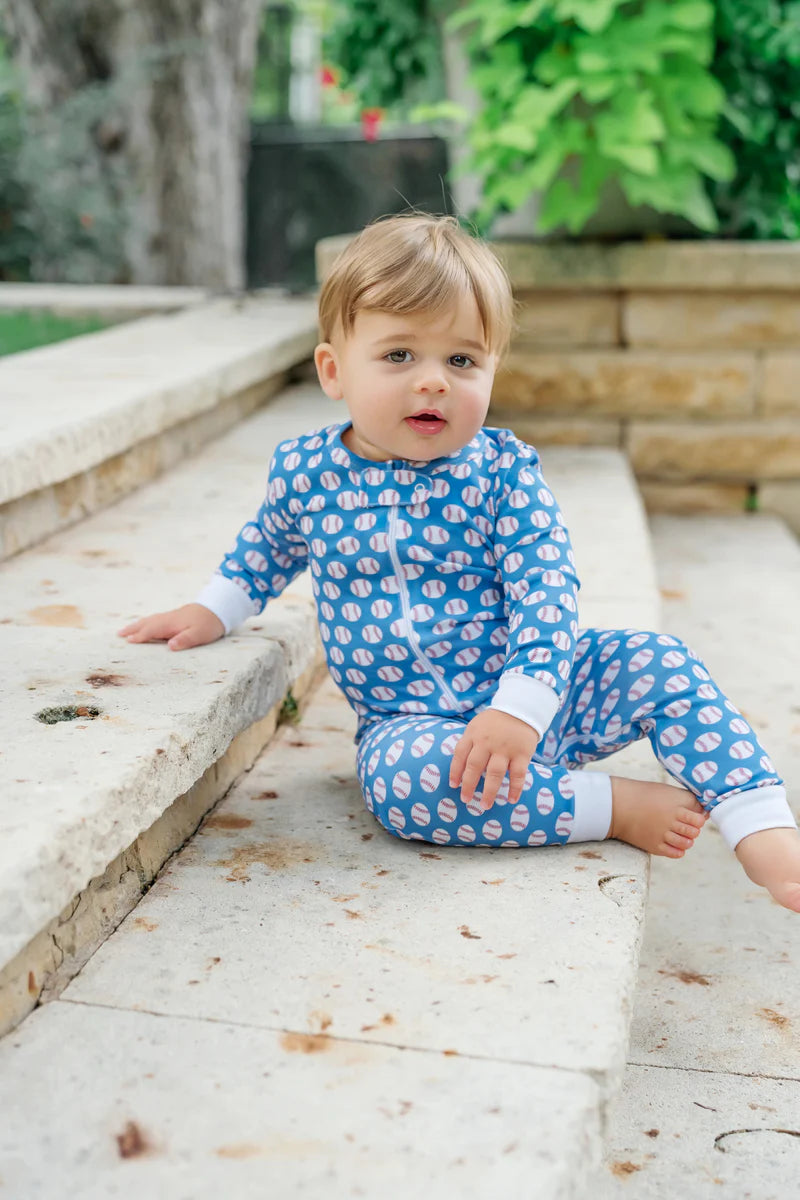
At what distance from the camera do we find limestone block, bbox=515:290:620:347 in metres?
3.71

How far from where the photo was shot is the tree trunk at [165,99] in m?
5.61

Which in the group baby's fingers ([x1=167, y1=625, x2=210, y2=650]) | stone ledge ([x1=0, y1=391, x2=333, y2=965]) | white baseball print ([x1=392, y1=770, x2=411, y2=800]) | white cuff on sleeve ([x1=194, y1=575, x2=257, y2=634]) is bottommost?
white baseball print ([x1=392, y1=770, x2=411, y2=800])

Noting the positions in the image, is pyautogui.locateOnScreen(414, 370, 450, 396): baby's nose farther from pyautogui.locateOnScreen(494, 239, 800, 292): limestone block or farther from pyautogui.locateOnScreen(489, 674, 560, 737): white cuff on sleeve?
pyautogui.locateOnScreen(494, 239, 800, 292): limestone block

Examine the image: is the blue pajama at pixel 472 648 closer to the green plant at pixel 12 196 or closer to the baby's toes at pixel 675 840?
the baby's toes at pixel 675 840

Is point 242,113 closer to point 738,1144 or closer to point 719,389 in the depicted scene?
point 719,389

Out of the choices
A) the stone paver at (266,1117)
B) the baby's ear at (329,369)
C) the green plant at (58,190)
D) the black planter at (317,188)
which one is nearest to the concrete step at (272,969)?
the stone paver at (266,1117)

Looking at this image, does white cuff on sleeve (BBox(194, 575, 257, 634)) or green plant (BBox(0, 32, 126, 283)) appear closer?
white cuff on sleeve (BBox(194, 575, 257, 634))

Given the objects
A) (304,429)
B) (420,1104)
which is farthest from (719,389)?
(420,1104)

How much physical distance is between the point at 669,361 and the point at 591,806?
2493mm

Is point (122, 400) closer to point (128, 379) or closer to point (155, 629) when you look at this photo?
point (128, 379)

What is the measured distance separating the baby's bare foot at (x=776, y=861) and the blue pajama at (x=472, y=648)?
0.03m

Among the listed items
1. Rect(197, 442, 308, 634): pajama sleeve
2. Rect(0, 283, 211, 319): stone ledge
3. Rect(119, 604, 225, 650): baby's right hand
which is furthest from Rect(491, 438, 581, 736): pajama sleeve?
Rect(0, 283, 211, 319): stone ledge

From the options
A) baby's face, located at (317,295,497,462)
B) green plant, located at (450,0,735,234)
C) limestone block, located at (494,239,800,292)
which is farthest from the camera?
limestone block, located at (494,239,800,292)

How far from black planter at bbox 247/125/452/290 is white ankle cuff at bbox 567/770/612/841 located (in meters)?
4.89
